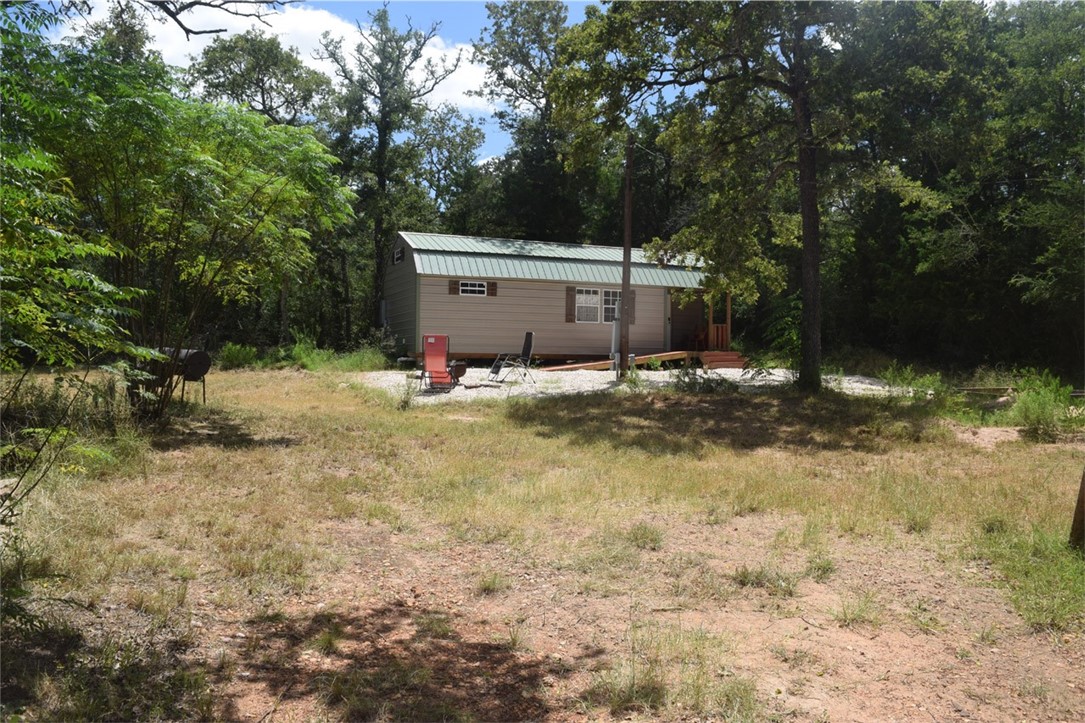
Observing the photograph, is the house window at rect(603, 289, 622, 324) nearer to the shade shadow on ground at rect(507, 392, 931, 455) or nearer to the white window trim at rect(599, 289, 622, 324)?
the white window trim at rect(599, 289, 622, 324)

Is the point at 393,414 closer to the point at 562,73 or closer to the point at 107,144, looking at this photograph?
the point at 107,144

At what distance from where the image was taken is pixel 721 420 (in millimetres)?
11562

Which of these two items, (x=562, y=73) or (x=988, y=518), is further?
(x=562, y=73)

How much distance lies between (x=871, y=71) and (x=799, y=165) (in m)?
2.04

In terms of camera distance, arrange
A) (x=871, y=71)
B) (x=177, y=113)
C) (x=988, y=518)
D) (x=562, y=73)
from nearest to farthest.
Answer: (x=988, y=518)
(x=177, y=113)
(x=871, y=71)
(x=562, y=73)

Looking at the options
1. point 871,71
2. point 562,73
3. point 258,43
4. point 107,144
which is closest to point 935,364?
point 871,71

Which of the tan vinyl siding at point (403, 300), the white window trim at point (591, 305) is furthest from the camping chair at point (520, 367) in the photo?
the white window trim at point (591, 305)

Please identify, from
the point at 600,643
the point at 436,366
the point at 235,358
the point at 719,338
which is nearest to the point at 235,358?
the point at 235,358

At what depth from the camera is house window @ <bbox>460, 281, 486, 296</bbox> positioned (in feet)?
66.9

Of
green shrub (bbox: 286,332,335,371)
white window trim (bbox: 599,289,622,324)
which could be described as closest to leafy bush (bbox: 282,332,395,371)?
green shrub (bbox: 286,332,335,371)

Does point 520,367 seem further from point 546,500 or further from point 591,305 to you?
point 546,500

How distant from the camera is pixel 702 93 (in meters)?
14.7

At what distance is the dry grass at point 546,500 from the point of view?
409 cm

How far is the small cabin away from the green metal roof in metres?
0.03
